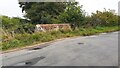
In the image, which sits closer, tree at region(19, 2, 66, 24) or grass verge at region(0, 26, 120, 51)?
grass verge at region(0, 26, 120, 51)

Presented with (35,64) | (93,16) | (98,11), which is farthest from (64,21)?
(35,64)

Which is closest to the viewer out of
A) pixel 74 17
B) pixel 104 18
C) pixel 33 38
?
pixel 33 38

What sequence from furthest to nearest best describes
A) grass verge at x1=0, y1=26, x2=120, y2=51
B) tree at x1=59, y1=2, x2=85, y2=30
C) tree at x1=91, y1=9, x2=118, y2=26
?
1. tree at x1=91, y1=9, x2=118, y2=26
2. tree at x1=59, y1=2, x2=85, y2=30
3. grass verge at x1=0, y1=26, x2=120, y2=51

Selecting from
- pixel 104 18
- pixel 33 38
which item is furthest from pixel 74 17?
pixel 33 38

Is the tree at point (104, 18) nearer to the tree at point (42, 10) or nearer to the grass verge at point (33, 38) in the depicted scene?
the tree at point (42, 10)

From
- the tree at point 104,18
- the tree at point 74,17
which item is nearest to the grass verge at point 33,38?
the tree at point 74,17

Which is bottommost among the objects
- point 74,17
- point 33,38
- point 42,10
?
point 33,38

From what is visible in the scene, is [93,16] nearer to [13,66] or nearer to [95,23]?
[95,23]

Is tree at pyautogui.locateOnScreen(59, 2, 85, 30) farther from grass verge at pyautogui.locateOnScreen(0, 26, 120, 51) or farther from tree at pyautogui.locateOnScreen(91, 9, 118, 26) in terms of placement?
tree at pyautogui.locateOnScreen(91, 9, 118, 26)

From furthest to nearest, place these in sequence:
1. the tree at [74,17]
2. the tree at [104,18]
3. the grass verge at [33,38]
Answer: the tree at [104,18], the tree at [74,17], the grass verge at [33,38]

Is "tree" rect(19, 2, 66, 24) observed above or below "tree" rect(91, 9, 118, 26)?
above

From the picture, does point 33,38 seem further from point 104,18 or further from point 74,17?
point 104,18

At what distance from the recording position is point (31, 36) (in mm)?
19047

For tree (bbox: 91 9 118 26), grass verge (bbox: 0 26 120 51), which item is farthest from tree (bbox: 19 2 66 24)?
grass verge (bbox: 0 26 120 51)
